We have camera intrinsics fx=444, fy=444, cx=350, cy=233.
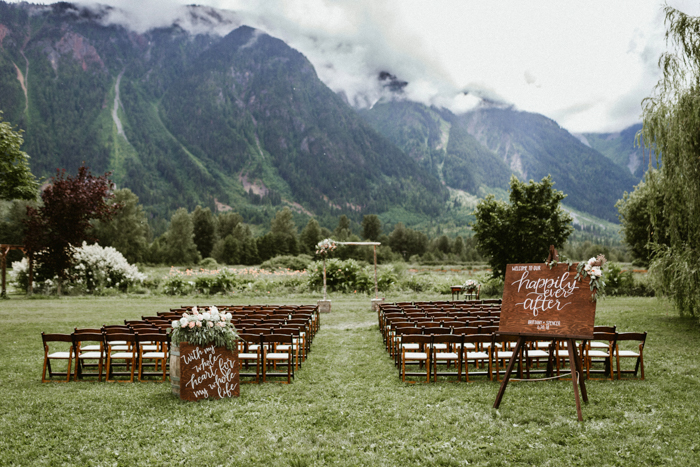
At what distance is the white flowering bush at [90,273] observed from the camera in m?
25.5

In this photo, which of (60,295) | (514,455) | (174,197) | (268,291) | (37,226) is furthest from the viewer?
(174,197)

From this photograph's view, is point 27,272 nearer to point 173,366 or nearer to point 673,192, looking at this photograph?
point 173,366

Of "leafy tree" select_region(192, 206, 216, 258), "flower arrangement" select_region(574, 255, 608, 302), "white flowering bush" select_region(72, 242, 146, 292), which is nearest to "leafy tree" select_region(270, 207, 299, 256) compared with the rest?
"leafy tree" select_region(192, 206, 216, 258)

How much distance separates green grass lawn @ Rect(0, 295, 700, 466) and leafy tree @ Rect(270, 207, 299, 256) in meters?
69.6

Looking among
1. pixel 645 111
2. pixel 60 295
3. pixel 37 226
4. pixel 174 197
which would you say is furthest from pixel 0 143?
pixel 174 197

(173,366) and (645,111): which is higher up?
(645,111)

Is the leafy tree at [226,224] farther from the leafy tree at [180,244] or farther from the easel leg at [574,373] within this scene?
the easel leg at [574,373]

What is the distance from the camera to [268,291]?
2733cm

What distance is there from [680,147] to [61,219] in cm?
2680

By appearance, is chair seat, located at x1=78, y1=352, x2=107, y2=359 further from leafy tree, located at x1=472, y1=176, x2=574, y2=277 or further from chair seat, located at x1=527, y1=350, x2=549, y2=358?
leafy tree, located at x1=472, y1=176, x2=574, y2=277

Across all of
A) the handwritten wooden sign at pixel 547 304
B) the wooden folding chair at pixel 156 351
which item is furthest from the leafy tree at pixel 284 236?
the handwritten wooden sign at pixel 547 304

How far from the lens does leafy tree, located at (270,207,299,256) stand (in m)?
78.9

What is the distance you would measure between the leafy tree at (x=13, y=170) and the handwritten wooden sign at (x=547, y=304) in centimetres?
1559

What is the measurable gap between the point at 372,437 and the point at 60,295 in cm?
2530
